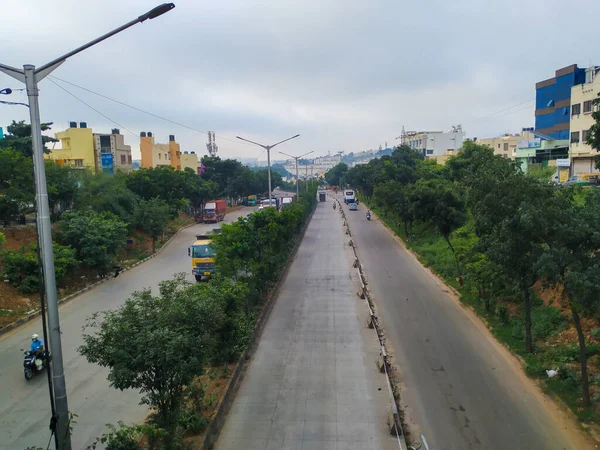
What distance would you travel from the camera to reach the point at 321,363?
11984mm

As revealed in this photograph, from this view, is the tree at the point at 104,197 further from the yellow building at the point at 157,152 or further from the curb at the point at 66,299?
the yellow building at the point at 157,152

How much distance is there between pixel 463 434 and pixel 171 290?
19.4ft

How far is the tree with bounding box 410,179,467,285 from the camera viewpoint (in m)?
21.3

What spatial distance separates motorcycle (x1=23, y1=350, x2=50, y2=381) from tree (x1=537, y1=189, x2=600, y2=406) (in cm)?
1116

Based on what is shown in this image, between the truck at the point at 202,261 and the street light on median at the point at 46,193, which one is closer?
the street light on median at the point at 46,193

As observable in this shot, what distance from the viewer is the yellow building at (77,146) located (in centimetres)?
4697

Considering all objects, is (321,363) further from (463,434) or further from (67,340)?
(67,340)

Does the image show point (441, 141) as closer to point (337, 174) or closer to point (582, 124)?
→ point (337, 174)

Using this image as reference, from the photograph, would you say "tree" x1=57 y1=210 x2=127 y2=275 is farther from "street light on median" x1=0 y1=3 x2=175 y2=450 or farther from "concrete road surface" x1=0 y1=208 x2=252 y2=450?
"street light on median" x1=0 y1=3 x2=175 y2=450

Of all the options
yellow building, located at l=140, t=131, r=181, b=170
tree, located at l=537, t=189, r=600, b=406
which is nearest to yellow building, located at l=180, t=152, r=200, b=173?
yellow building, located at l=140, t=131, r=181, b=170

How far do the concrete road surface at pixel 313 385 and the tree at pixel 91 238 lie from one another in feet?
28.8

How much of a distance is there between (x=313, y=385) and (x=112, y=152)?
4630 cm

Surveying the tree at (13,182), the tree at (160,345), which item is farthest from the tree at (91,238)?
the tree at (160,345)

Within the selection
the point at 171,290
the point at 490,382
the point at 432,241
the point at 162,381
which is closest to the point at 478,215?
the point at 490,382
